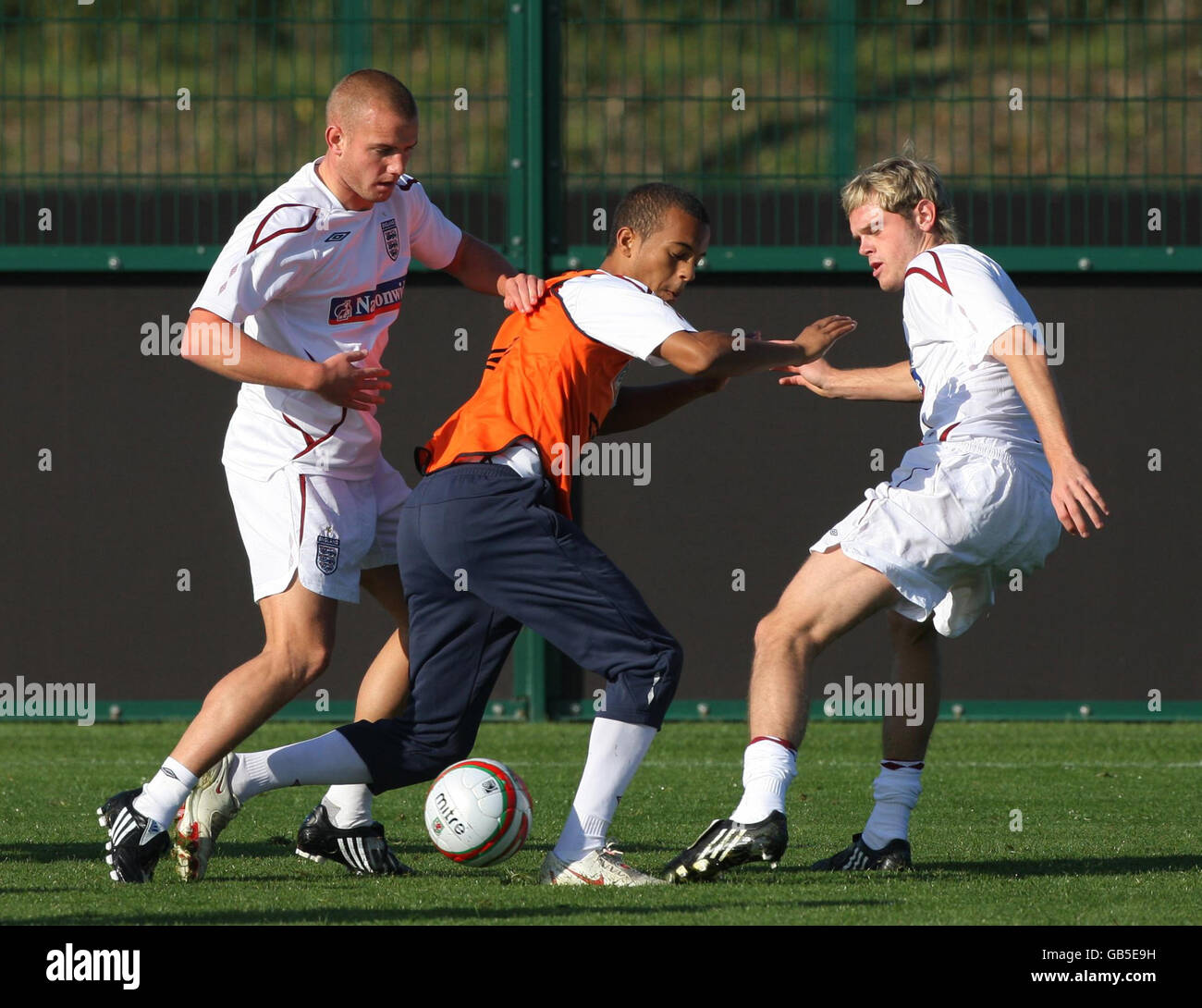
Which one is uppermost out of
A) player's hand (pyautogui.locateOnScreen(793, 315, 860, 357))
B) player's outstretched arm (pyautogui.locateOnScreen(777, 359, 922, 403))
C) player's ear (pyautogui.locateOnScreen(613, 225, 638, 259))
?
player's ear (pyautogui.locateOnScreen(613, 225, 638, 259))

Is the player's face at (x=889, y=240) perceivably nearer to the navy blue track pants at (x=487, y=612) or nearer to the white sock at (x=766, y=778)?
the navy blue track pants at (x=487, y=612)

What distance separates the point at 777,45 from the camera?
922cm

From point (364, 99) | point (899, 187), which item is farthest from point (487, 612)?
point (899, 187)

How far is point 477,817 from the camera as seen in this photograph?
15.6 ft

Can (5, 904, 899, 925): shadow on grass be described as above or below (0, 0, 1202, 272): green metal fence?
below

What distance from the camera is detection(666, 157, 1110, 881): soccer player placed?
181 inches

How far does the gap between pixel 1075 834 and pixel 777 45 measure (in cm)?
489

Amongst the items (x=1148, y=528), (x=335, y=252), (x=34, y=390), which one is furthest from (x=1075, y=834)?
(x=34, y=390)

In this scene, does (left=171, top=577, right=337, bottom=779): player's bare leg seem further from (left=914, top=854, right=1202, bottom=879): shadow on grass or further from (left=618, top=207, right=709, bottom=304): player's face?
(left=914, top=854, right=1202, bottom=879): shadow on grass

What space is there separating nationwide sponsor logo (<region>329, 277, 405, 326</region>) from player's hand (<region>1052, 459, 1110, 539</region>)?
1926mm

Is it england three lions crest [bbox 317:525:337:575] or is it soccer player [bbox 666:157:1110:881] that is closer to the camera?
soccer player [bbox 666:157:1110:881]

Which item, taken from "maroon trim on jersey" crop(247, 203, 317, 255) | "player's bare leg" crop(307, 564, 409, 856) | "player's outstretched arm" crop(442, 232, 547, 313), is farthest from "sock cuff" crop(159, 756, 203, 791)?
"player's outstretched arm" crop(442, 232, 547, 313)

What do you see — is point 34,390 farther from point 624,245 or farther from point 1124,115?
point 1124,115
